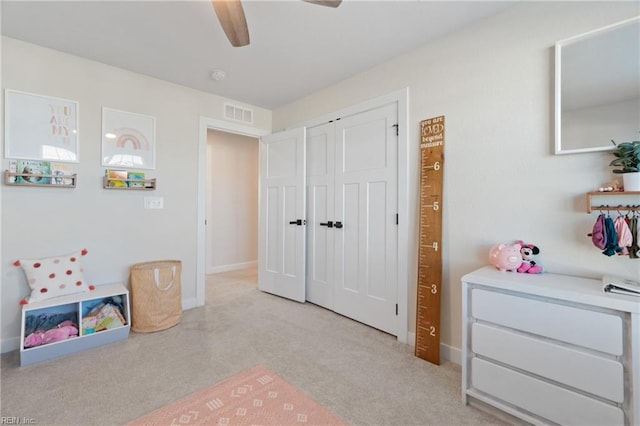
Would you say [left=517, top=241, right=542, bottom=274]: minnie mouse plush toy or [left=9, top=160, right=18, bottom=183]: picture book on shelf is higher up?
[left=9, top=160, right=18, bottom=183]: picture book on shelf

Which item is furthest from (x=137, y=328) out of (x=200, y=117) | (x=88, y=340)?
(x=200, y=117)

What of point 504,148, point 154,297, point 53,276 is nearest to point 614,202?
point 504,148

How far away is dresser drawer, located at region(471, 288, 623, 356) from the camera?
1.25 meters

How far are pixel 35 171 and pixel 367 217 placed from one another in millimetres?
2870

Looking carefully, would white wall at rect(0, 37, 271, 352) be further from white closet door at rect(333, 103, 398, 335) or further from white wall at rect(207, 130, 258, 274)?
white wall at rect(207, 130, 258, 274)

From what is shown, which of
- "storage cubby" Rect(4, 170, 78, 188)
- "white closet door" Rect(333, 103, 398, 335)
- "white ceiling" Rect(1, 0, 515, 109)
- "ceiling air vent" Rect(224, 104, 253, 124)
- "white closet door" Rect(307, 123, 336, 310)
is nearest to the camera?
"white ceiling" Rect(1, 0, 515, 109)

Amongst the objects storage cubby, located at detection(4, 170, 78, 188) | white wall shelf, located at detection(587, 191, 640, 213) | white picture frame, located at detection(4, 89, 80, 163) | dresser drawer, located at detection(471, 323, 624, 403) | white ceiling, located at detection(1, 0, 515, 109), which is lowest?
dresser drawer, located at detection(471, 323, 624, 403)

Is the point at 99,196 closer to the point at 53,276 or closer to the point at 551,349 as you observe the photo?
the point at 53,276

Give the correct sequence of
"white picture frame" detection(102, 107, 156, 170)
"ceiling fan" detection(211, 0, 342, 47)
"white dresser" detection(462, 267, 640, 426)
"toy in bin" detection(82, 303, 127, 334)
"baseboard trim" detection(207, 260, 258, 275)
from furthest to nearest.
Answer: "baseboard trim" detection(207, 260, 258, 275) → "white picture frame" detection(102, 107, 156, 170) → "toy in bin" detection(82, 303, 127, 334) → "ceiling fan" detection(211, 0, 342, 47) → "white dresser" detection(462, 267, 640, 426)

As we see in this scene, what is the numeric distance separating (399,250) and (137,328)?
8.25ft

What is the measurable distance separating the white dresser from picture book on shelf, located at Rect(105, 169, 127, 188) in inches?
120

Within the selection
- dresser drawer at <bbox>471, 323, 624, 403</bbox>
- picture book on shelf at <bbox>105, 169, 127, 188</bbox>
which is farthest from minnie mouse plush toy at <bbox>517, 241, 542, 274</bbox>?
picture book on shelf at <bbox>105, 169, 127, 188</bbox>

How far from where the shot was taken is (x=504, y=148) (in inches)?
75.7

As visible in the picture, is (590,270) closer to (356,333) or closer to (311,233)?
(356,333)
